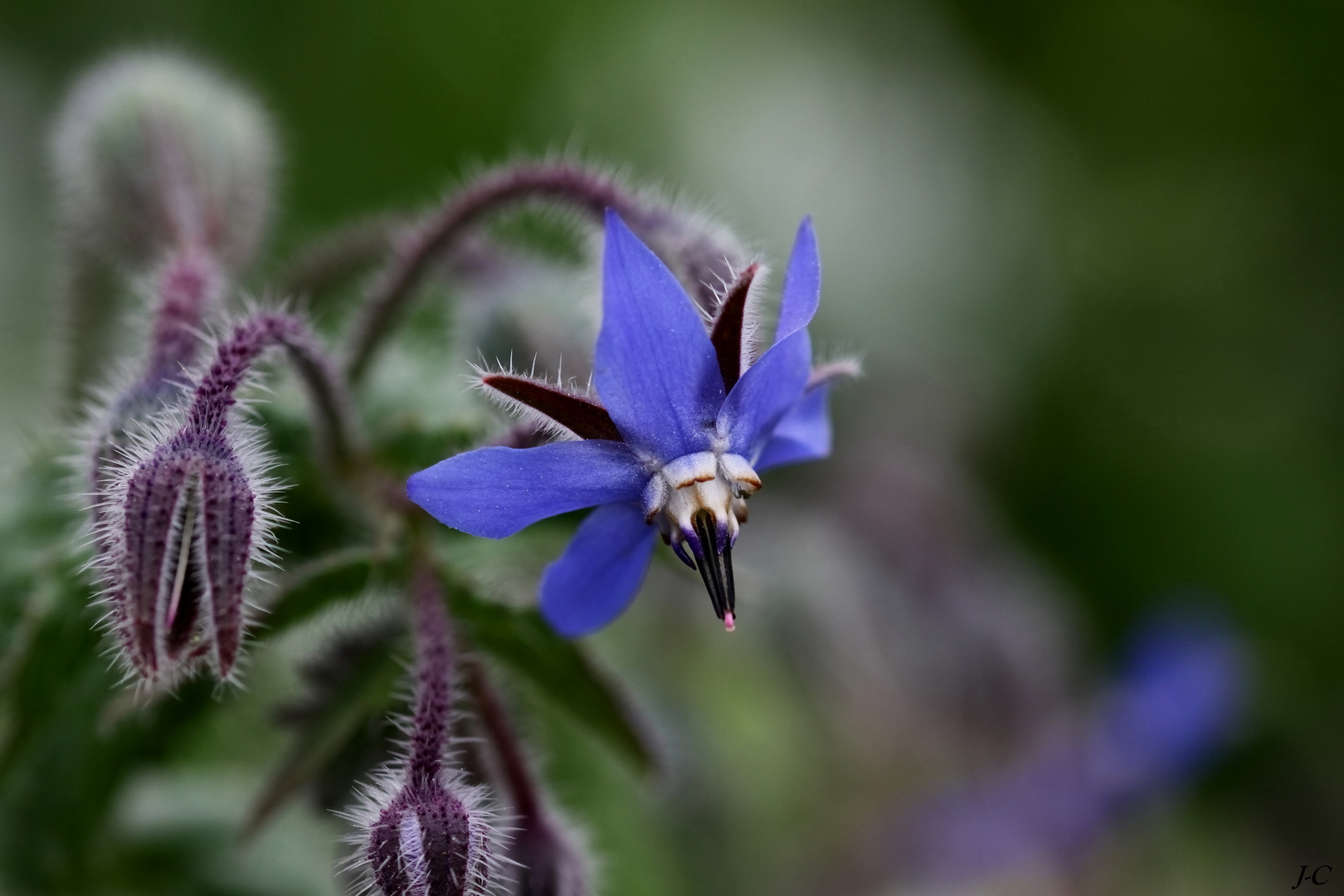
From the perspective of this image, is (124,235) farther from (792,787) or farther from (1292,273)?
(1292,273)

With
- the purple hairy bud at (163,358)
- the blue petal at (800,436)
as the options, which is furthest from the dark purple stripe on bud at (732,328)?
the purple hairy bud at (163,358)

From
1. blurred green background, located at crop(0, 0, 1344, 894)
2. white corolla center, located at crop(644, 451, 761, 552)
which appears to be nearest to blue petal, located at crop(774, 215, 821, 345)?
white corolla center, located at crop(644, 451, 761, 552)

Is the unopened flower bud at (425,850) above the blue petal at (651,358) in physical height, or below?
below

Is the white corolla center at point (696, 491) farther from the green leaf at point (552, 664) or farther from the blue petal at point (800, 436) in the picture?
the green leaf at point (552, 664)

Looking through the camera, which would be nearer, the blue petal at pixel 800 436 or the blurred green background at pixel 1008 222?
the blue petal at pixel 800 436

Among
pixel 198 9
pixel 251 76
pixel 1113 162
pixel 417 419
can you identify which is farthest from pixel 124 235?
pixel 1113 162

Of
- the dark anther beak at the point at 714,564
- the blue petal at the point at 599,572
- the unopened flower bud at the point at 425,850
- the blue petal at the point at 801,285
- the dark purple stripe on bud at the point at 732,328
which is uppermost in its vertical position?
the dark purple stripe on bud at the point at 732,328
